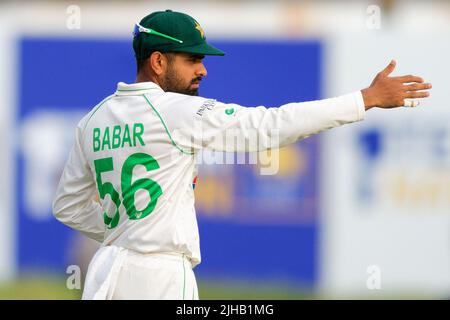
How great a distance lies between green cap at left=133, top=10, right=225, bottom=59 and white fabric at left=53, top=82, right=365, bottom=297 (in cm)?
18

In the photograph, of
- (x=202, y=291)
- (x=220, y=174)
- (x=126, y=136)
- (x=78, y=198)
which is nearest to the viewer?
(x=126, y=136)

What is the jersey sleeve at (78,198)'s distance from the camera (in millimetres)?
5129

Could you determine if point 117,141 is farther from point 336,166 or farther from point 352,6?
point 352,6

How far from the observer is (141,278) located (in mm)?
4758

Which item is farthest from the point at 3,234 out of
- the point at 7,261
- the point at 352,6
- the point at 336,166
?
the point at 352,6

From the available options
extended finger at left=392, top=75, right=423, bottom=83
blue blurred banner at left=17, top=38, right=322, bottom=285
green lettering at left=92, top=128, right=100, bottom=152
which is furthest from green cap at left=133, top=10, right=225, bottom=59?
blue blurred banner at left=17, top=38, right=322, bottom=285

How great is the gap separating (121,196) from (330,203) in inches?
228

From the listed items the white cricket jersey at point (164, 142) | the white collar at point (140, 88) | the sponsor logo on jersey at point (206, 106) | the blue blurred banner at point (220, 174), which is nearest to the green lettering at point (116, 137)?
the white cricket jersey at point (164, 142)

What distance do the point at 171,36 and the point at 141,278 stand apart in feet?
3.45

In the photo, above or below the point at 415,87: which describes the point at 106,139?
below

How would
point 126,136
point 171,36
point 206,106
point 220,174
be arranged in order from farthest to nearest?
1. point 220,174
2. point 171,36
3. point 126,136
4. point 206,106

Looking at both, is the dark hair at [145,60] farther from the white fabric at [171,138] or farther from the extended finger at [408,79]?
the extended finger at [408,79]

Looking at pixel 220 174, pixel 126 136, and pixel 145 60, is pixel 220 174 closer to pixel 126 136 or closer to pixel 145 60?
pixel 145 60

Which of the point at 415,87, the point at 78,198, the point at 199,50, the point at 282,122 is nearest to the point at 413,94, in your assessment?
the point at 415,87
